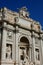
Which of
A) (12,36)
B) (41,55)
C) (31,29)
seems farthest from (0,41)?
(41,55)

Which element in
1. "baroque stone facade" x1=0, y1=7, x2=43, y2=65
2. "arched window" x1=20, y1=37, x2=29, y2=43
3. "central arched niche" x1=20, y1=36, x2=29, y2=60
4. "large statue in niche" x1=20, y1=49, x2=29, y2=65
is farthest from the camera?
"arched window" x1=20, y1=37, x2=29, y2=43

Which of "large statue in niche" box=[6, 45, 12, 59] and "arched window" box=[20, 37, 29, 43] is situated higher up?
"arched window" box=[20, 37, 29, 43]

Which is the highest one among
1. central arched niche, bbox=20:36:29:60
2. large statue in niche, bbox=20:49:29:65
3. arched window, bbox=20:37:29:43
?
arched window, bbox=20:37:29:43

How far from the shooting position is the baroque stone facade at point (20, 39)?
1734 centimetres

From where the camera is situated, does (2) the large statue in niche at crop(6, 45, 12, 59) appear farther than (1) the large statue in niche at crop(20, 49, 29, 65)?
No

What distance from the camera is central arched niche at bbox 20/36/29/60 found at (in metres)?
19.1

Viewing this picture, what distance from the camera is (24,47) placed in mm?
19703

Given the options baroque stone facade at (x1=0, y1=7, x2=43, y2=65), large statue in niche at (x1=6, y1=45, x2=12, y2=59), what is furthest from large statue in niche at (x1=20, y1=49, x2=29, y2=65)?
large statue in niche at (x1=6, y1=45, x2=12, y2=59)

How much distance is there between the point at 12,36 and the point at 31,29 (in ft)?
9.59

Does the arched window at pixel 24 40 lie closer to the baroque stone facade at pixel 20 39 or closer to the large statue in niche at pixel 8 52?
the baroque stone facade at pixel 20 39

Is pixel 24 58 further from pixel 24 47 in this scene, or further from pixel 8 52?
pixel 8 52

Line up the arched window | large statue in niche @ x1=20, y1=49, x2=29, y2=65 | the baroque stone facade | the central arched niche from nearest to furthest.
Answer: the baroque stone facade < large statue in niche @ x1=20, y1=49, x2=29, y2=65 < the central arched niche < the arched window

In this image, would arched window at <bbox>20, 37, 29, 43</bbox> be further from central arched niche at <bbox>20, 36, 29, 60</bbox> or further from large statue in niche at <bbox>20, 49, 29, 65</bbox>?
large statue in niche at <bbox>20, 49, 29, 65</bbox>

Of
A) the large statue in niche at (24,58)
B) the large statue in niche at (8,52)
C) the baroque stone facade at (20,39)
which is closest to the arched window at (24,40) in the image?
the baroque stone facade at (20,39)
